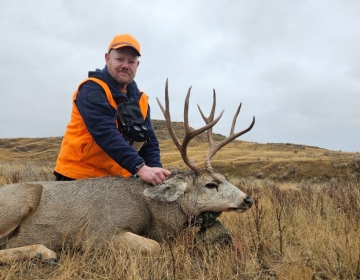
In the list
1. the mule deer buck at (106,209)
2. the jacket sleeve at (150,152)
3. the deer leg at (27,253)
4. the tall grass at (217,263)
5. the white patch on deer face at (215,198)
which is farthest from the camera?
the jacket sleeve at (150,152)

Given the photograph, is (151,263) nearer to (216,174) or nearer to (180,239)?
(180,239)

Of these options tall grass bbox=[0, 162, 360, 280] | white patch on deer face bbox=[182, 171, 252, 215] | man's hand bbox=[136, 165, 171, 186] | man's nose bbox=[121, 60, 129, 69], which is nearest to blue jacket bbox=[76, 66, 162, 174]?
man's hand bbox=[136, 165, 171, 186]

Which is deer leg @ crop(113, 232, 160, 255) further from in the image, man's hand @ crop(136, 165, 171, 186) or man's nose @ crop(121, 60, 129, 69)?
man's nose @ crop(121, 60, 129, 69)

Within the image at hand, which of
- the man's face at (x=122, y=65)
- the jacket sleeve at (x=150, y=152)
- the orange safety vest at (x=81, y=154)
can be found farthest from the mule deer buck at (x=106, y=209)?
the jacket sleeve at (x=150, y=152)

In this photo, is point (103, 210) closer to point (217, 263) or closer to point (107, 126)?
point (107, 126)

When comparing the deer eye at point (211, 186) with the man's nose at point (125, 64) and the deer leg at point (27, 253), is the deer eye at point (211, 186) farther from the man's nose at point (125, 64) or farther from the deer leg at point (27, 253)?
the man's nose at point (125, 64)

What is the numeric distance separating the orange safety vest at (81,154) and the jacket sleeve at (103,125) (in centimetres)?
15

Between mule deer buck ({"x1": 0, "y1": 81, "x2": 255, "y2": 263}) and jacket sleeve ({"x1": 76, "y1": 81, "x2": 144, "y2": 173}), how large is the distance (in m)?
0.27

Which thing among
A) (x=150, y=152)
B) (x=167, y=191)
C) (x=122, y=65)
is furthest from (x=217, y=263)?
(x=122, y=65)

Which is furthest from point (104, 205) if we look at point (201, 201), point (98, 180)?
point (201, 201)

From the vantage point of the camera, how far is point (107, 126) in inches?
167

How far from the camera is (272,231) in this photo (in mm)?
4281

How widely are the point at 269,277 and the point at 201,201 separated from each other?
4.43ft

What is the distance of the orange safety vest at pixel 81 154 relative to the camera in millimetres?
4504
